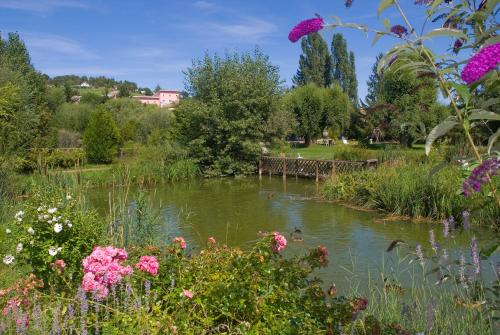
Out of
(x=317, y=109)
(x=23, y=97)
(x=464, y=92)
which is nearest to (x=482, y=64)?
(x=464, y=92)

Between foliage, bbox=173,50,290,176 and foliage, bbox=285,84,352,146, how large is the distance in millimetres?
11336

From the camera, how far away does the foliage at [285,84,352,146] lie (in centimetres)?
3084

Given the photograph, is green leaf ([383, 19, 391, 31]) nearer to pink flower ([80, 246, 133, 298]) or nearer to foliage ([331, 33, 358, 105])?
pink flower ([80, 246, 133, 298])

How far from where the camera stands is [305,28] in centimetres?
132

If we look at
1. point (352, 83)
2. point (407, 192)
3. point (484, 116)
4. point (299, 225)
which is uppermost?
point (352, 83)

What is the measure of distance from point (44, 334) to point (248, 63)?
17761mm

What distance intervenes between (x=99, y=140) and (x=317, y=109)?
15942 millimetres

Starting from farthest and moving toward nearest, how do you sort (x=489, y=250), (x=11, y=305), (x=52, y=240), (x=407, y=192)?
1. (x=407, y=192)
2. (x=52, y=240)
3. (x=11, y=305)
4. (x=489, y=250)

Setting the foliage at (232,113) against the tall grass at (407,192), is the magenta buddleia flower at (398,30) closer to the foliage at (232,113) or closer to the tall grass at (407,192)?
the tall grass at (407,192)

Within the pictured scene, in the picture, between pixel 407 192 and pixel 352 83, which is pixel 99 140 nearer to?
pixel 407 192

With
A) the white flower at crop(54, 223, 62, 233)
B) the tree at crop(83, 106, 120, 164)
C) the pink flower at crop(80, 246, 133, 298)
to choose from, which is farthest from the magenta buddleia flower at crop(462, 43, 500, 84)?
the tree at crop(83, 106, 120, 164)

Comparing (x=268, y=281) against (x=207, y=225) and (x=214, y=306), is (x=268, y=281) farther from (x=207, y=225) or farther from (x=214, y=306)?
(x=207, y=225)

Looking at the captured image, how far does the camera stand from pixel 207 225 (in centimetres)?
910

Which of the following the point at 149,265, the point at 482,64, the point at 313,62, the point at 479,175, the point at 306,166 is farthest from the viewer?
the point at 313,62
